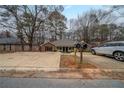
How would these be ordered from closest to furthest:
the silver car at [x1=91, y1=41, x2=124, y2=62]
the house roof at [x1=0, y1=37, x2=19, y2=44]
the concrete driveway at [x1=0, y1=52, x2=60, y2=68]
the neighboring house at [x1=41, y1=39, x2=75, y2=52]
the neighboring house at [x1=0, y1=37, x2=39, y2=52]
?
1. the concrete driveway at [x1=0, y1=52, x2=60, y2=68]
2. the silver car at [x1=91, y1=41, x2=124, y2=62]
3. the neighboring house at [x1=41, y1=39, x2=75, y2=52]
4. the neighboring house at [x1=0, y1=37, x2=39, y2=52]
5. the house roof at [x1=0, y1=37, x2=19, y2=44]

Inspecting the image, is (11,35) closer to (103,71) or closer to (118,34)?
(118,34)

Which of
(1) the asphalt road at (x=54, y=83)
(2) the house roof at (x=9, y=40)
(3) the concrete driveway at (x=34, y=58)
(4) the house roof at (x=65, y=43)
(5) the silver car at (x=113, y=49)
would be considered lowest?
(1) the asphalt road at (x=54, y=83)

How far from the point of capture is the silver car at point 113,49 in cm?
784

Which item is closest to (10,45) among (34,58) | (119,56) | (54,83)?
(34,58)

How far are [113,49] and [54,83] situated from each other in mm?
4301

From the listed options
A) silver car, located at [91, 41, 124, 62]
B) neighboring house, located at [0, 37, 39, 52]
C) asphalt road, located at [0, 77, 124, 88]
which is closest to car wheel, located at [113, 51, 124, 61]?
silver car, located at [91, 41, 124, 62]

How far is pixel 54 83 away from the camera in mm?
4699

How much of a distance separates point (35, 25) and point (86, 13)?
361 centimetres

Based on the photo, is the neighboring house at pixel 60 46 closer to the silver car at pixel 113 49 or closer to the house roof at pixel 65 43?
the house roof at pixel 65 43

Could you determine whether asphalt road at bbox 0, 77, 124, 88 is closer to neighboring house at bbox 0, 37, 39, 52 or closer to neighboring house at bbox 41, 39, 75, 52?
neighboring house at bbox 41, 39, 75, 52

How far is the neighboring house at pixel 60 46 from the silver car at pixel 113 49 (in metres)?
1.07

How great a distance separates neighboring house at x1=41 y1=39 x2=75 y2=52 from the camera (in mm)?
9020

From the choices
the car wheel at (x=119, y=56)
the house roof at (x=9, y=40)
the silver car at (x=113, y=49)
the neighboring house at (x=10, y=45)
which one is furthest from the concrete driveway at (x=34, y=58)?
the house roof at (x=9, y=40)

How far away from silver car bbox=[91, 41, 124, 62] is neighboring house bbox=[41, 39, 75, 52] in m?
1.07
